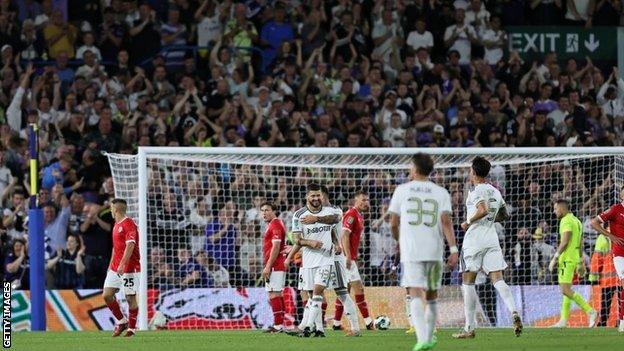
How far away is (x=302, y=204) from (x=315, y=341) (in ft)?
22.7

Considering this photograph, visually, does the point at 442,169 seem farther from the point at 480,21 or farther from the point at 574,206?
the point at 480,21

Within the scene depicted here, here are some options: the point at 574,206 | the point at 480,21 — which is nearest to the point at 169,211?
the point at 574,206

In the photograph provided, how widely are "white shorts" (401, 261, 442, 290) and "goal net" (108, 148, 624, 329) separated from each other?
802 cm

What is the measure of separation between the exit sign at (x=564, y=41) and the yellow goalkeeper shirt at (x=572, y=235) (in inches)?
328

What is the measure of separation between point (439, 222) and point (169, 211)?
32.4 feet

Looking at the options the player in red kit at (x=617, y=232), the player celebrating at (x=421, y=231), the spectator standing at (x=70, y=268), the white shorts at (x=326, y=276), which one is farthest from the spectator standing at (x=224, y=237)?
the player celebrating at (x=421, y=231)

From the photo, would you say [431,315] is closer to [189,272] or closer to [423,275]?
[423,275]

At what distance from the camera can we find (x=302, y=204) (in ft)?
78.2

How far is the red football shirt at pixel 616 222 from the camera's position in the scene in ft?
61.6

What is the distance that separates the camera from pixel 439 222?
46.0 feet

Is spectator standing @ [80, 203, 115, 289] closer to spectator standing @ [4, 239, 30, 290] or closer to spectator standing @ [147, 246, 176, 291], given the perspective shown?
spectator standing @ [147, 246, 176, 291]

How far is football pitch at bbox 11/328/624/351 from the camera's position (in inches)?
619

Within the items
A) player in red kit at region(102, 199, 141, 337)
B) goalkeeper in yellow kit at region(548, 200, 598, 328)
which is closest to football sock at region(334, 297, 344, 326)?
player in red kit at region(102, 199, 141, 337)

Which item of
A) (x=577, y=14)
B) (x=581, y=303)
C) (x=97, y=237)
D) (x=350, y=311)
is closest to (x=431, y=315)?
(x=350, y=311)
